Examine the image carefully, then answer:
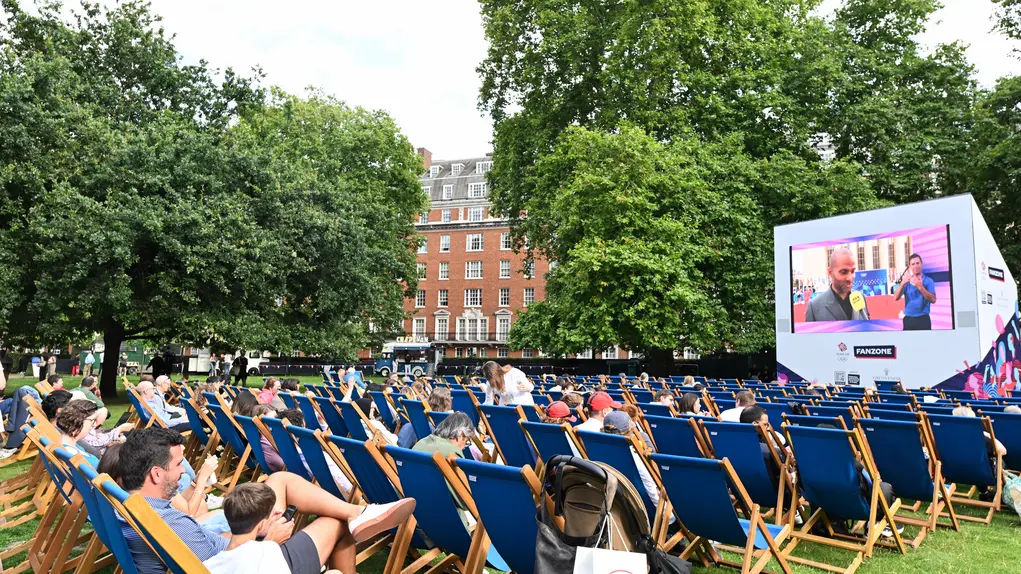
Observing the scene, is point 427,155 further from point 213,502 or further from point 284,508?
point 284,508

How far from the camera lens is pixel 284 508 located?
3342 mm

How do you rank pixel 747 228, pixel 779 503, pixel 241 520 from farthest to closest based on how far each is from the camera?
pixel 747 228
pixel 779 503
pixel 241 520

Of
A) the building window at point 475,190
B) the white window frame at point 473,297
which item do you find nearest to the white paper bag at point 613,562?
the white window frame at point 473,297

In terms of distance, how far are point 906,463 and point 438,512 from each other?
11.6 feet

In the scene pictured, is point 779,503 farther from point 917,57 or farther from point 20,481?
point 917,57

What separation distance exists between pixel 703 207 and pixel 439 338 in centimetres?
4525

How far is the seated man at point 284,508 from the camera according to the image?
9.23ft

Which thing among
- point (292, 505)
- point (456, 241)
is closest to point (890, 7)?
point (292, 505)

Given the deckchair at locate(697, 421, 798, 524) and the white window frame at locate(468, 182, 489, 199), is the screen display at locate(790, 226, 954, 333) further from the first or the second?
the white window frame at locate(468, 182, 489, 199)

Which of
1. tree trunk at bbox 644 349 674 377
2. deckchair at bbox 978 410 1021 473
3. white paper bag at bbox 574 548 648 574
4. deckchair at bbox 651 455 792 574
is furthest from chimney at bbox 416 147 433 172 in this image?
white paper bag at bbox 574 548 648 574

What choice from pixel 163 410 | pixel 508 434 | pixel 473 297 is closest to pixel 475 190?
pixel 473 297

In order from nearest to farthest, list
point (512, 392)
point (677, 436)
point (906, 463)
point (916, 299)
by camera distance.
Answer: point (906, 463) → point (677, 436) → point (512, 392) → point (916, 299)

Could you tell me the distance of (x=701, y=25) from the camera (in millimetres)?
21891

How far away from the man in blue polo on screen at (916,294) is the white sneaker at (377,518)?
15.8 m
